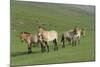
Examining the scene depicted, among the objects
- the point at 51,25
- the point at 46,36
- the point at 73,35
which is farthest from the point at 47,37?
the point at 73,35

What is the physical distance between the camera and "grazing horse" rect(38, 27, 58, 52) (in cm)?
217

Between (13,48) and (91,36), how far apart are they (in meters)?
0.91

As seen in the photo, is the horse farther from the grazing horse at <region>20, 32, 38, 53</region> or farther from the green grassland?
the grazing horse at <region>20, 32, 38, 53</region>

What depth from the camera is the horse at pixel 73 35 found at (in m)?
2.28

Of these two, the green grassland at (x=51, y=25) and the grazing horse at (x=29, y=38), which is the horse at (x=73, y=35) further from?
the grazing horse at (x=29, y=38)

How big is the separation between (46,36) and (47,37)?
0.02 meters

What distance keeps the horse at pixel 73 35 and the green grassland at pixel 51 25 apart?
0.15 feet

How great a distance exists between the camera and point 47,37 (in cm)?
220

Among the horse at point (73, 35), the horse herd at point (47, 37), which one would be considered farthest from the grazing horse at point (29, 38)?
the horse at point (73, 35)

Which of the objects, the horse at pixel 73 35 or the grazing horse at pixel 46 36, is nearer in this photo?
the grazing horse at pixel 46 36

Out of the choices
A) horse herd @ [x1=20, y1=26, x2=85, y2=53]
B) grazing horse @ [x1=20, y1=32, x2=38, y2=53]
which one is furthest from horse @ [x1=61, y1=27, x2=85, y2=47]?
grazing horse @ [x1=20, y1=32, x2=38, y2=53]

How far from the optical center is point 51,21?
2.21 m

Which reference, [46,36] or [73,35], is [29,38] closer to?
[46,36]
